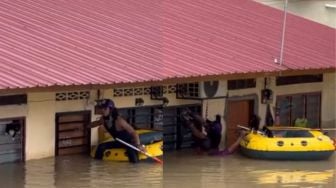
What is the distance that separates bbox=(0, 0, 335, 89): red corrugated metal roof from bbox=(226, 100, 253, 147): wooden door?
1870mm

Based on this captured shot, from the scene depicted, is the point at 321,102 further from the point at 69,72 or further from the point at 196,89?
the point at 69,72

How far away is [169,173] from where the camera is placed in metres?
19.9

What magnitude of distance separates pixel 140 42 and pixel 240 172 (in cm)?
391

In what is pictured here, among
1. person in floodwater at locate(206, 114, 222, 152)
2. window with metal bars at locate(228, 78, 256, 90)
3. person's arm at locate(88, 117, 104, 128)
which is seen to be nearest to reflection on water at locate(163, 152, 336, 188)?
person in floodwater at locate(206, 114, 222, 152)

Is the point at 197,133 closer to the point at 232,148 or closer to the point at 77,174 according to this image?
the point at 232,148

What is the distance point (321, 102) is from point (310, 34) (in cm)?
228

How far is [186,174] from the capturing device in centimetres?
1997

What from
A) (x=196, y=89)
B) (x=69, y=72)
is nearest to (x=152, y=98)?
(x=196, y=89)

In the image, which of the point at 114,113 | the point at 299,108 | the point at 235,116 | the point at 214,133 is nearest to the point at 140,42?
the point at 114,113

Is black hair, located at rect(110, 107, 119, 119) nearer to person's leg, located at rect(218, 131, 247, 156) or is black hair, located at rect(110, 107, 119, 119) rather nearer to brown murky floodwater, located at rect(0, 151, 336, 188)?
brown murky floodwater, located at rect(0, 151, 336, 188)

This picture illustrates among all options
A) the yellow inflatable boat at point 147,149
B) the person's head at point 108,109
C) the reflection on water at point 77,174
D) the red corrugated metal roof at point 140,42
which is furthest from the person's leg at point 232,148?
the person's head at point 108,109

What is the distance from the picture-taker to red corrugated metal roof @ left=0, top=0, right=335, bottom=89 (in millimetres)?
18328

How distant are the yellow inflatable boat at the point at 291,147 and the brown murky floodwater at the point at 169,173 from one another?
0.23 metres

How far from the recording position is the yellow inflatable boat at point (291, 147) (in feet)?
72.2
